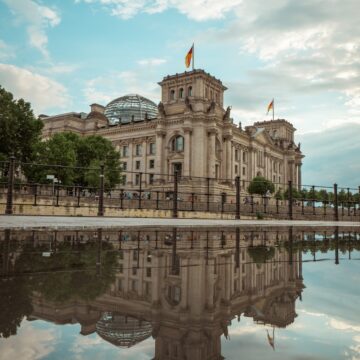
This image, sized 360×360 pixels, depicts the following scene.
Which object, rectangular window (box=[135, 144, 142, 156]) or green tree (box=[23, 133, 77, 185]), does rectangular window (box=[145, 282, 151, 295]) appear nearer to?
green tree (box=[23, 133, 77, 185])

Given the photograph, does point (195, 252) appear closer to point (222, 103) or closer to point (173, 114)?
point (173, 114)

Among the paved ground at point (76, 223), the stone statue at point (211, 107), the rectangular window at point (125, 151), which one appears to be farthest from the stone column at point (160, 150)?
the paved ground at point (76, 223)

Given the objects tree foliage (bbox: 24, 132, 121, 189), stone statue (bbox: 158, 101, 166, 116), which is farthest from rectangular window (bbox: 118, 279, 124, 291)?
stone statue (bbox: 158, 101, 166, 116)

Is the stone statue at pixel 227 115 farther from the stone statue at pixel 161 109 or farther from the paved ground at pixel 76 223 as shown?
the paved ground at pixel 76 223

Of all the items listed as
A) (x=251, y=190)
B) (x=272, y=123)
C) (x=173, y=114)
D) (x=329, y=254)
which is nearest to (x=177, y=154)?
(x=173, y=114)

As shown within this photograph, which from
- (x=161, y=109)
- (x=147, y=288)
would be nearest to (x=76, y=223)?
(x=147, y=288)

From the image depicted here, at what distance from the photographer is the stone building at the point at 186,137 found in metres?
55.5

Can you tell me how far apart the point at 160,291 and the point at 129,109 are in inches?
3193

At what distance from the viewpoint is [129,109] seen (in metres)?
81.8

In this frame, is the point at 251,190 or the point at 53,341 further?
the point at 251,190

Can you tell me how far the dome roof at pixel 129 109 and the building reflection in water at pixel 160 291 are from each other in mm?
75622

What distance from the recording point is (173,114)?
190 feet

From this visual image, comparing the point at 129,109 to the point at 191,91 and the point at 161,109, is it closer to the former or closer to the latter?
the point at 161,109

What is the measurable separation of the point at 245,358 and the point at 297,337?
17.0 inches
